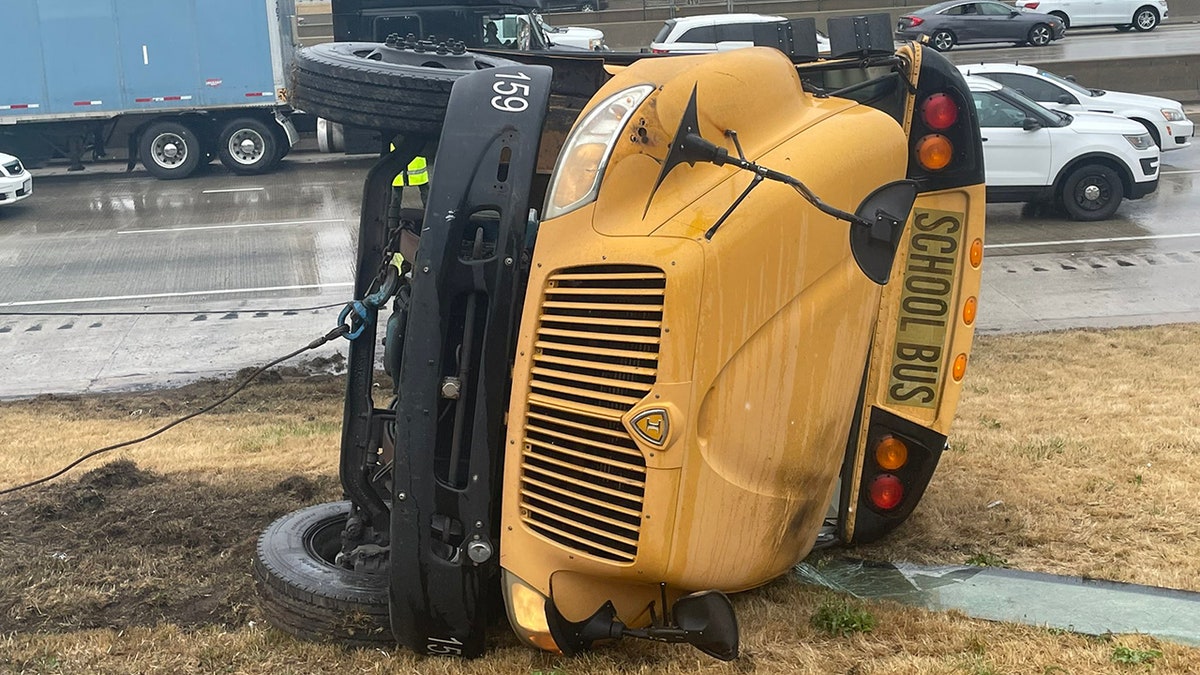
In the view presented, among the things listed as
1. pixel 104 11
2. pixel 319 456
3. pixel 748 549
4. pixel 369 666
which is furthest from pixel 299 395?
pixel 104 11

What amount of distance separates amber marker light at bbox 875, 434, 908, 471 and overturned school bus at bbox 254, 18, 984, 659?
1.93ft

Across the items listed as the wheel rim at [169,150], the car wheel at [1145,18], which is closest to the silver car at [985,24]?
the car wheel at [1145,18]

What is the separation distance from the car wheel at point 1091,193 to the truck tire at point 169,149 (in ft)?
46.4

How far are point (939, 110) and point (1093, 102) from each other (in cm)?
1500

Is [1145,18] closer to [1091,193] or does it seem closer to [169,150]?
[1091,193]

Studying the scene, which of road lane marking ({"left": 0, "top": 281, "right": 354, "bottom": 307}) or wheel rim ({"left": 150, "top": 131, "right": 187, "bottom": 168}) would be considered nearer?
road lane marking ({"left": 0, "top": 281, "right": 354, "bottom": 307})

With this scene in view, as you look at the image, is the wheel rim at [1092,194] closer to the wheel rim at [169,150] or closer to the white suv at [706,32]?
the white suv at [706,32]

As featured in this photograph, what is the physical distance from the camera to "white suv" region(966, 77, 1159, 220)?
14.5 meters

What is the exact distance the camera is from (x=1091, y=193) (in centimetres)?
1459

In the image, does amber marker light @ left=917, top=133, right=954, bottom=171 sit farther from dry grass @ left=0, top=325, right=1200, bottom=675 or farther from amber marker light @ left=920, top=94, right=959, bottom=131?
dry grass @ left=0, top=325, right=1200, bottom=675

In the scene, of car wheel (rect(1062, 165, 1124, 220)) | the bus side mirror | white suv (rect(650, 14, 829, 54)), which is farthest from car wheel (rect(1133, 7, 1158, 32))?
the bus side mirror

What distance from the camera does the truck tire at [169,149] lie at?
20812 mm

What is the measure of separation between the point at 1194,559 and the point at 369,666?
275 cm

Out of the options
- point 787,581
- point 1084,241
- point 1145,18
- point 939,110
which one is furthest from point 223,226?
point 1145,18
